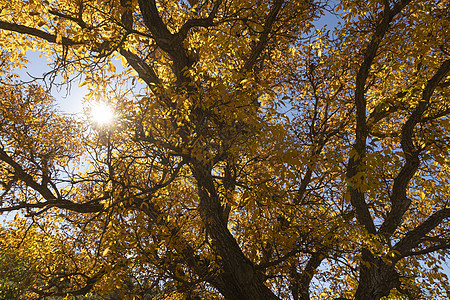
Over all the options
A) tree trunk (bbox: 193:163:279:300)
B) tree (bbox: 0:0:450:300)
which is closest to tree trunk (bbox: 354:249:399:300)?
tree (bbox: 0:0:450:300)

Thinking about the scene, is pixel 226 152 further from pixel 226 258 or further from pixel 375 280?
pixel 375 280

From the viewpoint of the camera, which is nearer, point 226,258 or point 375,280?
point 226,258

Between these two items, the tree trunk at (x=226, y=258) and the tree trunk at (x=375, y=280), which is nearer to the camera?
the tree trunk at (x=226, y=258)

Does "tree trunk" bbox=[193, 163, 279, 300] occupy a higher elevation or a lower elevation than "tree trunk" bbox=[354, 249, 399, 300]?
higher

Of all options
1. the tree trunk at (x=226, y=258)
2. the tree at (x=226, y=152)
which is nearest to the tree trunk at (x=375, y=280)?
Result: the tree at (x=226, y=152)

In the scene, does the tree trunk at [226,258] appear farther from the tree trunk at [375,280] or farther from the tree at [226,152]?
the tree trunk at [375,280]

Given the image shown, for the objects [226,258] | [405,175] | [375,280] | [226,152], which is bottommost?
[375,280]

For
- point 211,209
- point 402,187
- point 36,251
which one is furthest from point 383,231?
point 36,251

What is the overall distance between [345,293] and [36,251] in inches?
477

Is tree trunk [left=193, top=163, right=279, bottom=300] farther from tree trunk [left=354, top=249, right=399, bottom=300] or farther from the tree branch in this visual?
the tree branch

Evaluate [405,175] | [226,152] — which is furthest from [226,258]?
[405,175]

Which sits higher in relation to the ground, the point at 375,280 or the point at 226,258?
the point at 226,258

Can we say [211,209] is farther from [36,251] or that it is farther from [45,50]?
[36,251]

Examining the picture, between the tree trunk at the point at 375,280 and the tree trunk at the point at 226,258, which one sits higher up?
the tree trunk at the point at 226,258
